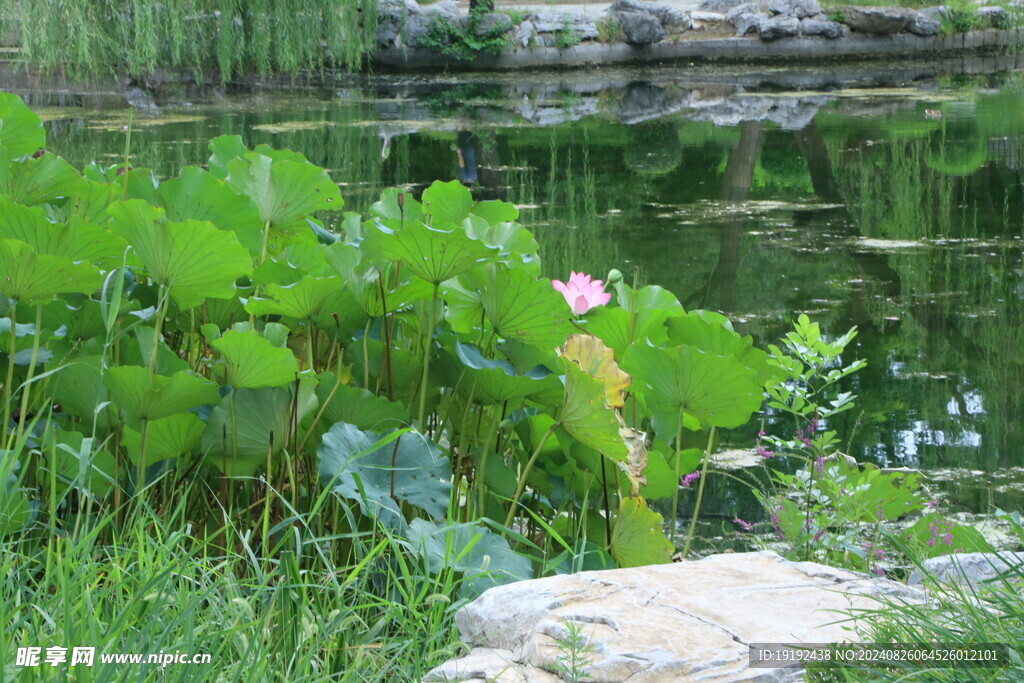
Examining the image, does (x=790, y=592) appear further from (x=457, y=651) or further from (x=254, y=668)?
(x=254, y=668)

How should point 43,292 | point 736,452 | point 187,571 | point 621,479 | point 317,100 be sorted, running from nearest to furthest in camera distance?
point 187,571
point 43,292
point 621,479
point 736,452
point 317,100

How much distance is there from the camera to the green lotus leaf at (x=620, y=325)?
190 centimetres

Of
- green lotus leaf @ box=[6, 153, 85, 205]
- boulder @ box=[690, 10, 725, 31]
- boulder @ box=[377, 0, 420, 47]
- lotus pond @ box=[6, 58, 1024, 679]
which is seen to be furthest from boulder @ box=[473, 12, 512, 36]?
green lotus leaf @ box=[6, 153, 85, 205]

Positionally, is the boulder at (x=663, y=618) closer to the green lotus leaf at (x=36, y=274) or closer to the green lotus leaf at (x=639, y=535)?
the green lotus leaf at (x=639, y=535)

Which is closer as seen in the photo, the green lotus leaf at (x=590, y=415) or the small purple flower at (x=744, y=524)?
the green lotus leaf at (x=590, y=415)

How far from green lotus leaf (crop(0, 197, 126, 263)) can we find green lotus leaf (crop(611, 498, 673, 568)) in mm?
897

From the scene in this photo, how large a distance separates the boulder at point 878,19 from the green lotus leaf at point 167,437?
49.3 feet

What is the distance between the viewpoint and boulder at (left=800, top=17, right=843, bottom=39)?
14.8 metres

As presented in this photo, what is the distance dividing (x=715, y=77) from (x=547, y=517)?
40.9ft

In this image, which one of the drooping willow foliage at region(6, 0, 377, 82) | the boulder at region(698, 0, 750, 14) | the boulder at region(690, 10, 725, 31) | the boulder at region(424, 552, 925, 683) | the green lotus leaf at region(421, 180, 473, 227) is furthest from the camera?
the boulder at region(698, 0, 750, 14)

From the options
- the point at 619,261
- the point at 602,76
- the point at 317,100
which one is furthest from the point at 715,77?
the point at 619,261

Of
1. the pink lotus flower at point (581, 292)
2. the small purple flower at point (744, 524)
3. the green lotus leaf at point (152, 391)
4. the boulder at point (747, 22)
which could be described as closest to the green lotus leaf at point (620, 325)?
the pink lotus flower at point (581, 292)

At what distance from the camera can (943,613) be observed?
1.16 metres

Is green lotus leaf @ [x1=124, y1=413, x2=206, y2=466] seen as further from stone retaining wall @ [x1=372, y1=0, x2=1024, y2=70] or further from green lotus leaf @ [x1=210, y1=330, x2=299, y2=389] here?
stone retaining wall @ [x1=372, y1=0, x2=1024, y2=70]
